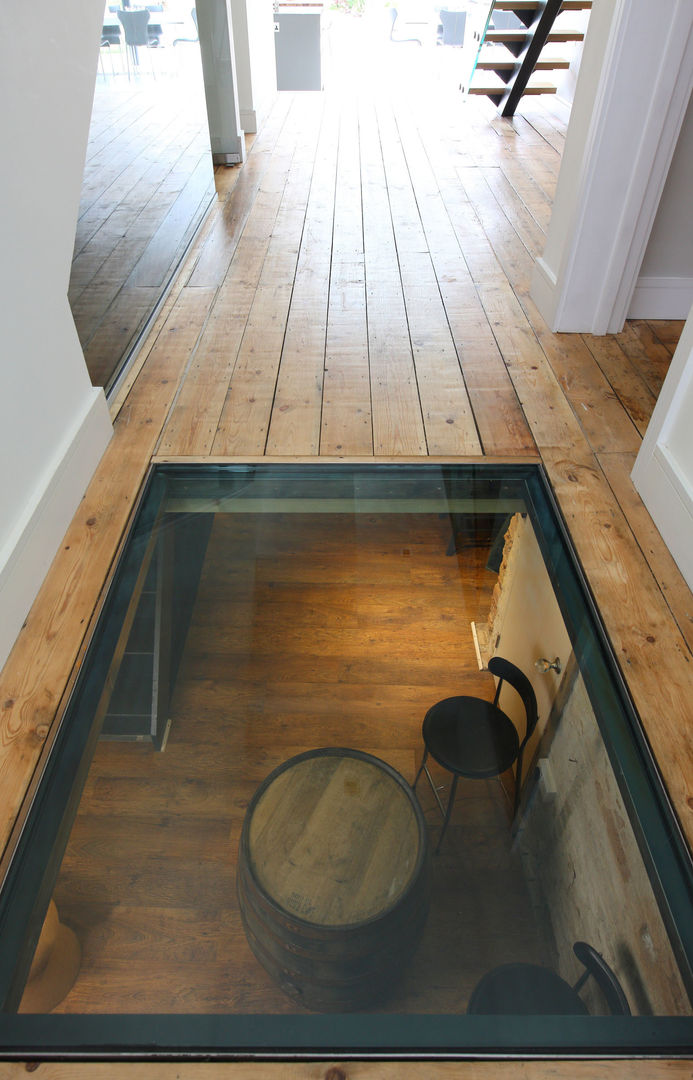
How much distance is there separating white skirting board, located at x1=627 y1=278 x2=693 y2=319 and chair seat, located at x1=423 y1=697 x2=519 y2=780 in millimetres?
1783

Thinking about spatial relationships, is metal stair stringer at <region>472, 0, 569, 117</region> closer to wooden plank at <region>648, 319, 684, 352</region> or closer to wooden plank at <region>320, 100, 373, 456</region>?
wooden plank at <region>320, 100, 373, 456</region>

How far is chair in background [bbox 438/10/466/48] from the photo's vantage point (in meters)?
7.05

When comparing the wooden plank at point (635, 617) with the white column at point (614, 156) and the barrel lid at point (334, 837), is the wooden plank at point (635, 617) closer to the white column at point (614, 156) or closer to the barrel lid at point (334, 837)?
the barrel lid at point (334, 837)

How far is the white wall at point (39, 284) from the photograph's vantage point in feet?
4.74

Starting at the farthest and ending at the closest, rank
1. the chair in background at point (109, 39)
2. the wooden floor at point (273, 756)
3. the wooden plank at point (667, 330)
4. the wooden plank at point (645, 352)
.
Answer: the wooden plank at point (667, 330) < the wooden plank at point (645, 352) < the chair in background at point (109, 39) < the wooden floor at point (273, 756)

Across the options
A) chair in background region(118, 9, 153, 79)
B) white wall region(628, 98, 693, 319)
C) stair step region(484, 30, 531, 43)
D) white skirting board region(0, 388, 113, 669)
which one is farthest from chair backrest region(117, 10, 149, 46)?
stair step region(484, 30, 531, 43)

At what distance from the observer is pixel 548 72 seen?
661 cm

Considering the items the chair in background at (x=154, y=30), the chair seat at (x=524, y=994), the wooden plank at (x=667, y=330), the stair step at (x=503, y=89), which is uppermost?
the chair in background at (x=154, y=30)

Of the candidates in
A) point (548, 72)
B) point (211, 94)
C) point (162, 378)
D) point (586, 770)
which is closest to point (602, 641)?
point (586, 770)

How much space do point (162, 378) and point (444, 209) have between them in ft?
7.34

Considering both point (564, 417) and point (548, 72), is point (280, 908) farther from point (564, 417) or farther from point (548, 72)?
point (548, 72)

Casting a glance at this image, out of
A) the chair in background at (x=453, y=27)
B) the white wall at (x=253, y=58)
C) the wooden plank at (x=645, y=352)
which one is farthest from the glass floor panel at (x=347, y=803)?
the chair in background at (x=453, y=27)

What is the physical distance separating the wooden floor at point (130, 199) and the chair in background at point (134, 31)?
5 centimetres

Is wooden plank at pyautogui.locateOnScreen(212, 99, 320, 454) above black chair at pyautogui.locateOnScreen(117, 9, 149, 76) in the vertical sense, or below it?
below
